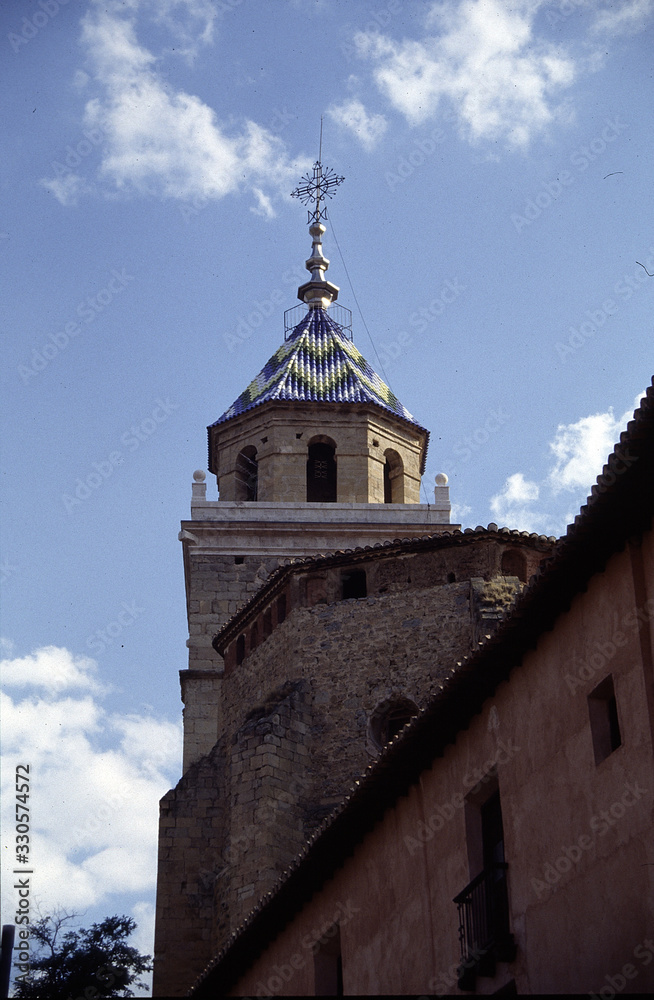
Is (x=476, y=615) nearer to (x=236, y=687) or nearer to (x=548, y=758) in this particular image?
(x=236, y=687)

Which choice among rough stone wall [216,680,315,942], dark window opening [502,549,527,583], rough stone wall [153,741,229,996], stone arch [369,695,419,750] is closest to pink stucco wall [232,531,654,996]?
rough stone wall [216,680,315,942]

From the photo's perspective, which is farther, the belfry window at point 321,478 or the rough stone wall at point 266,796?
the belfry window at point 321,478

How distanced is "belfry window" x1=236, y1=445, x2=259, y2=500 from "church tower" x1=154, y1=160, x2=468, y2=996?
4 centimetres

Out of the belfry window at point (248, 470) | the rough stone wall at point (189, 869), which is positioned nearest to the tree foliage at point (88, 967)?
the rough stone wall at point (189, 869)

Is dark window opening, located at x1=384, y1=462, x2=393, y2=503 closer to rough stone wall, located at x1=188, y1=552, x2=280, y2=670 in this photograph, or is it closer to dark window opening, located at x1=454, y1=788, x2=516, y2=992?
rough stone wall, located at x1=188, y1=552, x2=280, y2=670

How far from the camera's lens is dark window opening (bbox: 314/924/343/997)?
18047 millimetres

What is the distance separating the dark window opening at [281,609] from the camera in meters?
28.5

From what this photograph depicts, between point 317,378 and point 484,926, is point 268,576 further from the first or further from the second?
point 484,926

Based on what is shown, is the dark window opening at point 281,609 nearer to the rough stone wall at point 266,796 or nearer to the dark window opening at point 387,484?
the rough stone wall at point 266,796

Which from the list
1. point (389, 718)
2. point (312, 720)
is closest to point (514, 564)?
point (389, 718)

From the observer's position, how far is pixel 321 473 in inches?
1531

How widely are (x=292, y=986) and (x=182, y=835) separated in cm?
910

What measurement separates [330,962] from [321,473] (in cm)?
2143

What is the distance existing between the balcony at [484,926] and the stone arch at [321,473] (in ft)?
78.6
